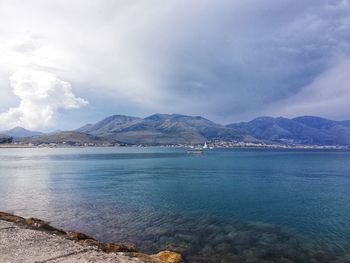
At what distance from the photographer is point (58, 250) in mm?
26938

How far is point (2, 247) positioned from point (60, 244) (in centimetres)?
473

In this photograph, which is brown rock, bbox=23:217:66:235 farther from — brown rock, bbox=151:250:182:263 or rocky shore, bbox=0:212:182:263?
brown rock, bbox=151:250:182:263

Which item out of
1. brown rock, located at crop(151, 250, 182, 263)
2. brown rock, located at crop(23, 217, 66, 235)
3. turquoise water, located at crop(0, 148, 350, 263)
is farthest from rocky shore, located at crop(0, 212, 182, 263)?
turquoise water, located at crop(0, 148, 350, 263)

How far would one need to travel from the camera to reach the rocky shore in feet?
80.4

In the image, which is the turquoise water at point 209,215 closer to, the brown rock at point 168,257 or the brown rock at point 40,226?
the brown rock at point 168,257

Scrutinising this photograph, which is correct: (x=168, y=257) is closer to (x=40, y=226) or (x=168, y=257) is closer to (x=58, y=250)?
(x=58, y=250)

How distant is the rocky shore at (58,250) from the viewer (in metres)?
24.5

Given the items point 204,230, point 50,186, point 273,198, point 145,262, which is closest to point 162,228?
point 204,230

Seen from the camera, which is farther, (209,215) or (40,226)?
(209,215)

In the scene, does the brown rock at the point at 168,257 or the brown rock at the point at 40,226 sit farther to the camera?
the brown rock at the point at 40,226

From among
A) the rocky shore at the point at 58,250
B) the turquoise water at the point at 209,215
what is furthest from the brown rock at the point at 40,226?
the turquoise water at the point at 209,215

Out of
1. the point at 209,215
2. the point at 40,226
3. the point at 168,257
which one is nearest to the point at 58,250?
the point at 168,257

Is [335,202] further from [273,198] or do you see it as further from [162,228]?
[162,228]

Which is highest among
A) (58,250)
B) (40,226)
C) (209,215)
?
(58,250)
